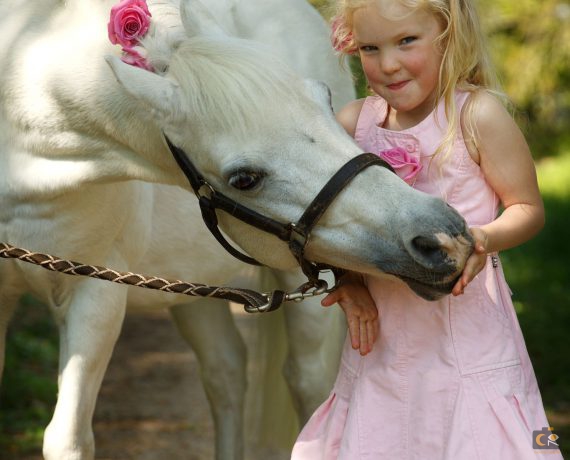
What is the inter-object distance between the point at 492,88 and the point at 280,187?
587 mm

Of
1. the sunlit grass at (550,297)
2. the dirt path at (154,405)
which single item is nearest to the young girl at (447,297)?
the dirt path at (154,405)

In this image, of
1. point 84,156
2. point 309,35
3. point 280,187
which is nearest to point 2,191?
point 84,156

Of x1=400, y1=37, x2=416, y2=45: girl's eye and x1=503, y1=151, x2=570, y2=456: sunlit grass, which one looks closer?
x1=400, y1=37, x2=416, y2=45: girl's eye

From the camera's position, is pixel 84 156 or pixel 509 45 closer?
pixel 84 156

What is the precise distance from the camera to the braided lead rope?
8.40 feet

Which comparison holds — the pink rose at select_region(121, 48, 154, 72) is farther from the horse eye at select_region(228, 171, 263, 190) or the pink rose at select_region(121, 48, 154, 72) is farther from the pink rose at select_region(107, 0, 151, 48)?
the horse eye at select_region(228, 171, 263, 190)

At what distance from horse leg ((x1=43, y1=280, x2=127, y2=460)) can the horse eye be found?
79 cm

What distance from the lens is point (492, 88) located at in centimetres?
246

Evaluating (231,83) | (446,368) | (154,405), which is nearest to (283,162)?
(231,83)

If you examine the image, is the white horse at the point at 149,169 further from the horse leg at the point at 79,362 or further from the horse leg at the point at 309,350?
the horse leg at the point at 309,350

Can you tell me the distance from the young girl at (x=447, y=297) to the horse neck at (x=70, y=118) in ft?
1.88

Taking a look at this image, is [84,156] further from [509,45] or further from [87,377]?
[509,45]

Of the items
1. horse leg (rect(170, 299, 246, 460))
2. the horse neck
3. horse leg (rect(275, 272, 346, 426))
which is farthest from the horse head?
horse leg (rect(170, 299, 246, 460))

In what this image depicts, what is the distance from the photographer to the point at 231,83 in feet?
7.61
